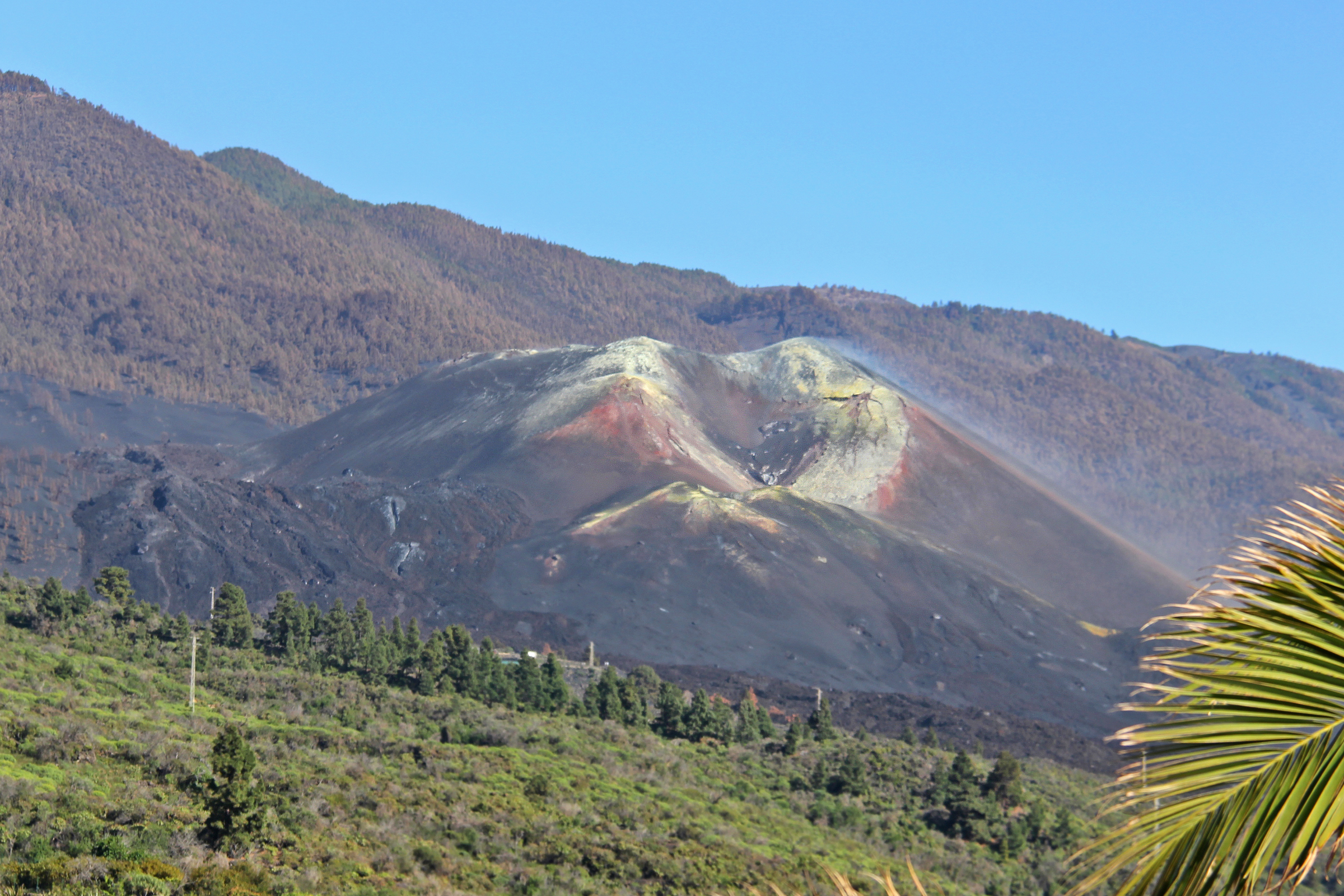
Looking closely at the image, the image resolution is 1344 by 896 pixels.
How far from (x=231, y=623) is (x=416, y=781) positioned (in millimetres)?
22806

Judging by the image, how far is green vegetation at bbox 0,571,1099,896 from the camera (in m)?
24.1

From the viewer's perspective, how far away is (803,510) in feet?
398

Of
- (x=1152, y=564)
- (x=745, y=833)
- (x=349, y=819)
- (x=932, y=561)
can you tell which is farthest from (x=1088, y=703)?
Result: (x=349, y=819)

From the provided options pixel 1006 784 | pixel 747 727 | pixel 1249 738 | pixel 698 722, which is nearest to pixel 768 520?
pixel 747 727

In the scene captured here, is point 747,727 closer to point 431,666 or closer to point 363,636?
point 431,666

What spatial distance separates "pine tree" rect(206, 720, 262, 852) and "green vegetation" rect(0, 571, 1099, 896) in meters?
0.05

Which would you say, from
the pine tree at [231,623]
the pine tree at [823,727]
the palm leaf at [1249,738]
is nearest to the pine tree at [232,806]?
the palm leaf at [1249,738]

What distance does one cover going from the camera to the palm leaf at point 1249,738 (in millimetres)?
3822

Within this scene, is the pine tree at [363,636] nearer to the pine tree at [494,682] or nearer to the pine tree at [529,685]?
the pine tree at [494,682]

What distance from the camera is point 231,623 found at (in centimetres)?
5422

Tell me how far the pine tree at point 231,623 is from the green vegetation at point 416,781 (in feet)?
0.56

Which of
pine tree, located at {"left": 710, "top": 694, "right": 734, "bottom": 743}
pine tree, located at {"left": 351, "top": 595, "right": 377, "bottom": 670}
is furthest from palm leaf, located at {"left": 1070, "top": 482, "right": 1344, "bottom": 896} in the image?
pine tree, located at {"left": 710, "top": 694, "right": 734, "bottom": 743}

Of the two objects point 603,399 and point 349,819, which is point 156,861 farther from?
point 603,399

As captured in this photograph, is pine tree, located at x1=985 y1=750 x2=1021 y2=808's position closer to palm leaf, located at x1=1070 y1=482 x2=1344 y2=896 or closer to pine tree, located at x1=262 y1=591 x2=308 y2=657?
pine tree, located at x1=262 y1=591 x2=308 y2=657
